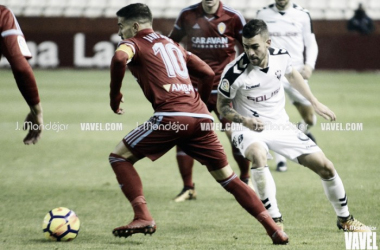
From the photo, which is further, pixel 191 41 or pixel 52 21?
pixel 52 21

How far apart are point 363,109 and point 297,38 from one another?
6.97 metres

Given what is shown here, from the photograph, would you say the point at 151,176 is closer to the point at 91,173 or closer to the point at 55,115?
the point at 91,173

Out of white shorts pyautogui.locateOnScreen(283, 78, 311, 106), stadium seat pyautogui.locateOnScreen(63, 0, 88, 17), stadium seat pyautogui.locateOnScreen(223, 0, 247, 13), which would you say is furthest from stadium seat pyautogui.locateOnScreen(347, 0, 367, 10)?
white shorts pyautogui.locateOnScreen(283, 78, 311, 106)

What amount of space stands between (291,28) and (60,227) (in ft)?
16.5

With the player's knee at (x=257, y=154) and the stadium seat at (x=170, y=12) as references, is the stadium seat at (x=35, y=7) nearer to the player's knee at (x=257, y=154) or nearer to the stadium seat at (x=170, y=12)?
the stadium seat at (x=170, y=12)

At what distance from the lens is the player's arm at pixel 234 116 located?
18.2 feet

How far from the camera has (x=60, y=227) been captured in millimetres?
5637

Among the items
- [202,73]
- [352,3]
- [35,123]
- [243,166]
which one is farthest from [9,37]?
[352,3]

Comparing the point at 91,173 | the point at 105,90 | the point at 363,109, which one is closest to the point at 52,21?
the point at 105,90

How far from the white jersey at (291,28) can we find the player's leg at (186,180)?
250 centimetres

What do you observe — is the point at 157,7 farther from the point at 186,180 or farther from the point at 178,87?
the point at 178,87

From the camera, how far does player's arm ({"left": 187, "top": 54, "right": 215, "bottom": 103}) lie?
19.2 feet

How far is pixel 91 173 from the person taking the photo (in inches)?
361

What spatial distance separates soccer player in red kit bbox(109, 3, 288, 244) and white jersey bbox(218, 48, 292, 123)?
1.47ft
